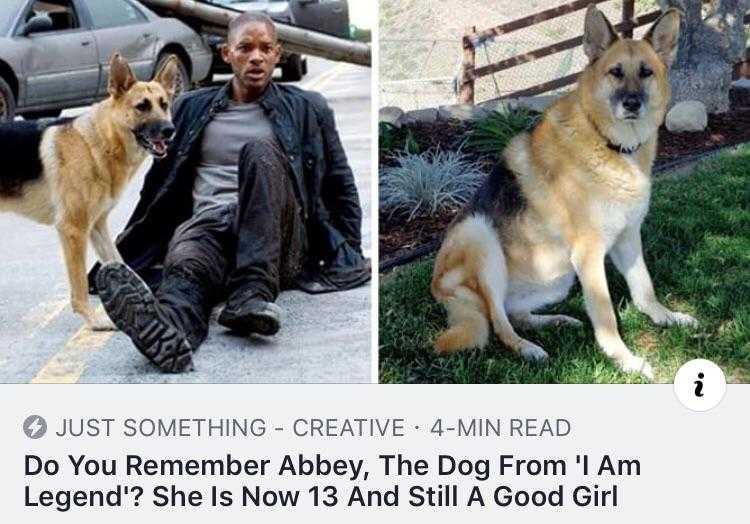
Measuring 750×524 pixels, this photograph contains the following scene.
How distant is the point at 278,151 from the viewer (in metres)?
3.39

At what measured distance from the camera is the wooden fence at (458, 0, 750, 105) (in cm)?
327

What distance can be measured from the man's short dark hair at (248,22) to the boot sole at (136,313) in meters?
0.66

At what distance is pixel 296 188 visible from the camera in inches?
136

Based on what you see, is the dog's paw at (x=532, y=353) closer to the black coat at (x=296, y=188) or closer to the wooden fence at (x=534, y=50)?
the black coat at (x=296, y=188)

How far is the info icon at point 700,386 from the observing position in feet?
10.8

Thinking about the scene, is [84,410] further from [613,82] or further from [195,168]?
[613,82]

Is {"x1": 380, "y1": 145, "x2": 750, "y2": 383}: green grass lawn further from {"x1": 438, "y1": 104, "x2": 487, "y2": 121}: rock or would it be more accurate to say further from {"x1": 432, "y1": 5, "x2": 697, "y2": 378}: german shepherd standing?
{"x1": 438, "y1": 104, "x2": 487, "y2": 121}: rock

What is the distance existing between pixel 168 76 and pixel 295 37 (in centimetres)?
32

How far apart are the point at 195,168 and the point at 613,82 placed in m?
1.05

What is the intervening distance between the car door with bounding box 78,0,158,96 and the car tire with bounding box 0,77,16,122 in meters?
0.24

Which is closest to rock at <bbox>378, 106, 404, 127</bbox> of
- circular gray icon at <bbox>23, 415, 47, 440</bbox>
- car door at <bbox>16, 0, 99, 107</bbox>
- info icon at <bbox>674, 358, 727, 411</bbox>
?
car door at <bbox>16, 0, 99, 107</bbox>

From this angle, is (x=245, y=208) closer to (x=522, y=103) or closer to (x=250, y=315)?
(x=250, y=315)

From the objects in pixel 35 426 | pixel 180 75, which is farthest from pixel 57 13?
pixel 35 426

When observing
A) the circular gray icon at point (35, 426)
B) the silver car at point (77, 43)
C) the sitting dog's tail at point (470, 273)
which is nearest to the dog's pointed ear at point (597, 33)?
the sitting dog's tail at point (470, 273)
